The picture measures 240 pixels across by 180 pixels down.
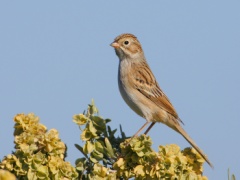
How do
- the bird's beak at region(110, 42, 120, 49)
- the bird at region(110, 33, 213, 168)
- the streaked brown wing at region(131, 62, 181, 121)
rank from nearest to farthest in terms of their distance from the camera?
1. the bird at region(110, 33, 213, 168)
2. the streaked brown wing at region(131, 62, 181, 121)
3. the bird's beak at region(110, 42, 120, 49)

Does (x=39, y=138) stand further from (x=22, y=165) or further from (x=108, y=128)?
(x=108, y=128)

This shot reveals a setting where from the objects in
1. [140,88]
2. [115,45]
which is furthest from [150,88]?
[115,45]

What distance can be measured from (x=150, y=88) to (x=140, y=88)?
Result: 0.86 ft

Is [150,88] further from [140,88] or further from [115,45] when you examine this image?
[115,45]

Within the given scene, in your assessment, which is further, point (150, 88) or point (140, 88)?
point (150, 88)

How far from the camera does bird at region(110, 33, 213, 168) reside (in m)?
8.30

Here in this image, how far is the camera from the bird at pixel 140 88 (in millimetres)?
8299

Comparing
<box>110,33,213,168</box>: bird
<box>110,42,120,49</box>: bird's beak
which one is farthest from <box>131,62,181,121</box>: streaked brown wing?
<box>110,42,120,49</box>: bird's beak

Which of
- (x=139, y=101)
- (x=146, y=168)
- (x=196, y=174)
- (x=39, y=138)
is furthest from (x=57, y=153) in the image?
(x=139, y=101)

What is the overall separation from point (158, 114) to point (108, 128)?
343cm

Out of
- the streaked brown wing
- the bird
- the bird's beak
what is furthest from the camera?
the bird's beak

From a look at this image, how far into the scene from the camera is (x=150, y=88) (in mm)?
8859

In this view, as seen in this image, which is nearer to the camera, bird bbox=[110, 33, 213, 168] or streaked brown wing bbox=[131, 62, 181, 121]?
bird bbox=[110, 33, 213, 168]

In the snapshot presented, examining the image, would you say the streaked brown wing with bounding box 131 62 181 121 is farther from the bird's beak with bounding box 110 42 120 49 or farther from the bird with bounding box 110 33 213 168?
the bird's beak with bounding box 110 42 120 49
